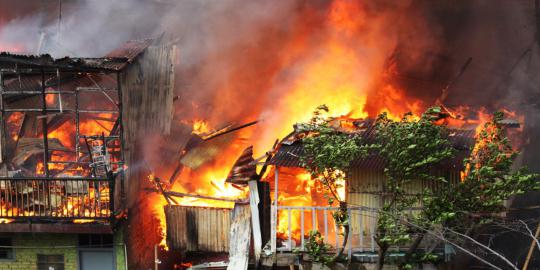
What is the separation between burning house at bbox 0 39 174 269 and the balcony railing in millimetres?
29

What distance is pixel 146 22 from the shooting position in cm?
2233

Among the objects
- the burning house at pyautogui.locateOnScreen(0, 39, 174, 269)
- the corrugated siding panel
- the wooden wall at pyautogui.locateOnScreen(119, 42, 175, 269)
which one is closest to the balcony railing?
the burning house at pyautogui.locateOnScreen(0, 39, 174, 269)

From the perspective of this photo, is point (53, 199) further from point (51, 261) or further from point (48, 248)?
point (51, 261)

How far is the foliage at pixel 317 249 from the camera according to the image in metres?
13.1

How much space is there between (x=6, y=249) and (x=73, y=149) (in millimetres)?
3625

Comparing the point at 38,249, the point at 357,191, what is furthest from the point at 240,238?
the point at 38,249

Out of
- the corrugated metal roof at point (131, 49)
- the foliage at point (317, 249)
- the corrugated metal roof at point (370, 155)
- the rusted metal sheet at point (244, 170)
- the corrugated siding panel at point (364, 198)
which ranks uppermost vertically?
the corrugated metal roof at point (131, 49)

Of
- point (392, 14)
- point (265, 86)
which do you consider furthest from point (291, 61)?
point (392, 14)

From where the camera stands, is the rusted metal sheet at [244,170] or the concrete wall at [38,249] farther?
the rusted metal sheet at [244,170]

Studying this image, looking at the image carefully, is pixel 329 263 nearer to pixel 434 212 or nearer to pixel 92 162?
pixel 434 212

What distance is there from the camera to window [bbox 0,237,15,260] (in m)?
16.6

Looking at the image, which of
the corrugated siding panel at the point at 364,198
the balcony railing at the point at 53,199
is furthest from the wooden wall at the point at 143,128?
the corrugated siding panel at the point at 364,198

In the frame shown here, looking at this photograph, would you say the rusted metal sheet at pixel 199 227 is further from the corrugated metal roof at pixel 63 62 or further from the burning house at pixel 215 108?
the corrugated metal roof at pixel 63 62

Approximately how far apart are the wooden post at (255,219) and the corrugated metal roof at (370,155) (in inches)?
58.0
